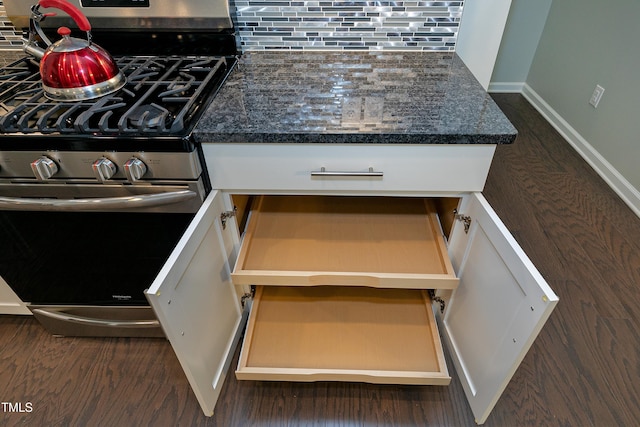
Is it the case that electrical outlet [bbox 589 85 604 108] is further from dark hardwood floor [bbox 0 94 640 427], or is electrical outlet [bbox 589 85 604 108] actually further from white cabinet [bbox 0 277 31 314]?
white cabinet [bbox 0 277 31 314]

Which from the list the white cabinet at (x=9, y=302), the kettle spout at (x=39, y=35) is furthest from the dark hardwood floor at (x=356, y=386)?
the kettle spout at (x=39, y=35)

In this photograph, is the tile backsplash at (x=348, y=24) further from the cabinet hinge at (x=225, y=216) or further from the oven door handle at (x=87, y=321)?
the oven door handle at (x=87, y=321)

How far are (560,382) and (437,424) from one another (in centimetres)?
48

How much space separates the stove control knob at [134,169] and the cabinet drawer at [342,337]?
57 cm

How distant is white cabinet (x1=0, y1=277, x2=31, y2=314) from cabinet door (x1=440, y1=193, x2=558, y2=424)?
1.50m

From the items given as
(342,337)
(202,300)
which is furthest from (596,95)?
(202,300)

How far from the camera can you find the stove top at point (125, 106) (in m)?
0.91

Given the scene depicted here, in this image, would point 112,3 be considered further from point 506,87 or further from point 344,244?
point 506,87

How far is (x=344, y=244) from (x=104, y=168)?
687 mm

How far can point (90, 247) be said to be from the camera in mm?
1128

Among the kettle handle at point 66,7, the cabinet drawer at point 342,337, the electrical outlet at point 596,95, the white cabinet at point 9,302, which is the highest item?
the kettle handle at point 66,7

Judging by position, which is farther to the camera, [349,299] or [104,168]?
[349,299]

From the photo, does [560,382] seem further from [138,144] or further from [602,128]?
[602,128]

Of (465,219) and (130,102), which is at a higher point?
(130,102)
